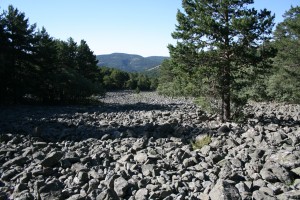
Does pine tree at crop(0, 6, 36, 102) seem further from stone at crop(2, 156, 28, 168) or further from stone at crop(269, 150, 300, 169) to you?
stone at crop(269, 150, 300, 169)

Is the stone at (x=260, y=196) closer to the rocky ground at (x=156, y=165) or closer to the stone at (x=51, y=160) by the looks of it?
the rocky ground at (x=156, y=165)

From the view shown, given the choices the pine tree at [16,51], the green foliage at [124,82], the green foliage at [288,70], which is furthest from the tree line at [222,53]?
the green foliage at [124,82]

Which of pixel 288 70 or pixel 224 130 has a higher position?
pixel 288 70

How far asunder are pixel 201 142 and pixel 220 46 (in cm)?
609

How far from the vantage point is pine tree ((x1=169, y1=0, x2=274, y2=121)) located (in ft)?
50.4

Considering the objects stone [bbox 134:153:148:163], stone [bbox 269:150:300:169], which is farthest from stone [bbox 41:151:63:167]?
stone [bbox 269:150:300:169]

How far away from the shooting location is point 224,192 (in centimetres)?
651

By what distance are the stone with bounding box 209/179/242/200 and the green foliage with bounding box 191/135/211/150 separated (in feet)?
16.4

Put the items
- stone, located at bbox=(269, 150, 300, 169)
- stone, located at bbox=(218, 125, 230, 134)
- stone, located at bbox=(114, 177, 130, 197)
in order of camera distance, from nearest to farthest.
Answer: stone, located at bbox=(114, 177, 130, 197), stone, located at bbox=(269, 150, 300, 169), stone, located at bbox=(218, 125, 230, 134)

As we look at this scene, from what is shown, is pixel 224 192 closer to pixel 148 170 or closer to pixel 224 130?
pixel 148 170

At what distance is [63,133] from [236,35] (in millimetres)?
11384

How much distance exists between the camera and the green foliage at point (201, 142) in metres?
12.0

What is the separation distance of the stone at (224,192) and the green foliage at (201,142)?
4.99m

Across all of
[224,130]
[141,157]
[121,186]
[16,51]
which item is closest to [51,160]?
[141,157]
